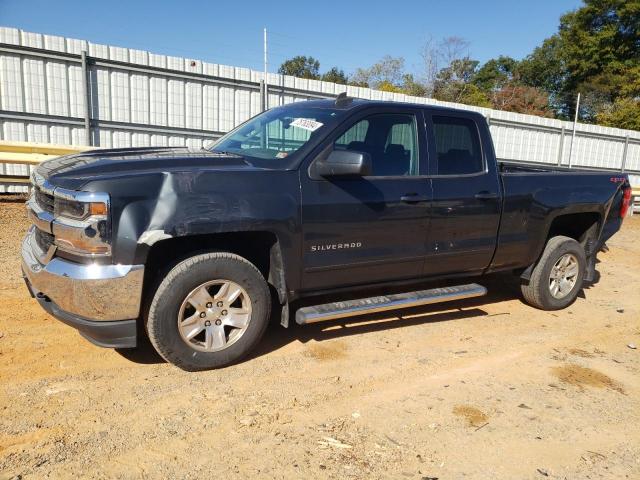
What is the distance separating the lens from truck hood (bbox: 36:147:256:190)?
3.30 metres

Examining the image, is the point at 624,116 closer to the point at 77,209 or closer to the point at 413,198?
the point at 413,198

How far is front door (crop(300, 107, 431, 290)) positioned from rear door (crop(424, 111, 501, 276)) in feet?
0.43

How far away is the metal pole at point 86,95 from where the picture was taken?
9.77m

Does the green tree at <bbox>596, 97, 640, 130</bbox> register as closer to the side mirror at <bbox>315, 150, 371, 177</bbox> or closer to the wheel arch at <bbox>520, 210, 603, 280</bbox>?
the wheel arch at <bbox>520, 210, 603, 280</bbox>

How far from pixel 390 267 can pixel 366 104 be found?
1.38 metres

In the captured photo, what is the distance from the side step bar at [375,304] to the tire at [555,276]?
0.98 metres

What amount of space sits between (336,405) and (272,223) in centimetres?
130

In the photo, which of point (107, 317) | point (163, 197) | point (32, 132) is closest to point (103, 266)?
point (107, 317)

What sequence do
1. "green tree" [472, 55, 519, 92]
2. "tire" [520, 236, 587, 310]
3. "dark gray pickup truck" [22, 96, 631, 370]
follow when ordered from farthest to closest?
"green tree" [472, 55, 519, 92], "tire" [520, 236, 587, 310], "dark gray pickup truck" [22, 96, 631, 370]

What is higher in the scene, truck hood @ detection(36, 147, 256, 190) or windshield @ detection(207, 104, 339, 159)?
windshield @ detection(207, 104, 339, 159)

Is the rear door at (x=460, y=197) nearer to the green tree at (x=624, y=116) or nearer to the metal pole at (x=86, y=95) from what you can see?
the metal pole at (x=86, y=95)

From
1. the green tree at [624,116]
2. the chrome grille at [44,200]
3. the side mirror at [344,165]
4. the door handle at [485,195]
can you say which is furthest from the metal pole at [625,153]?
the chrome grille at [44,200]

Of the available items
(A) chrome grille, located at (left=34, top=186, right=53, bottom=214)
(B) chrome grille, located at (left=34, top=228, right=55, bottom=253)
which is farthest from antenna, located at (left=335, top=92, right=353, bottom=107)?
(B) chrome grille, located at (left=34, top=228, right=55, bottom=253)

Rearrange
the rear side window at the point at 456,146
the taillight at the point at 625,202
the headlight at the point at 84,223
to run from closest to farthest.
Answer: the headlight at the point at 84,223 → the rear side window at the point at 456,146 → the taillight at the point at 625,202
